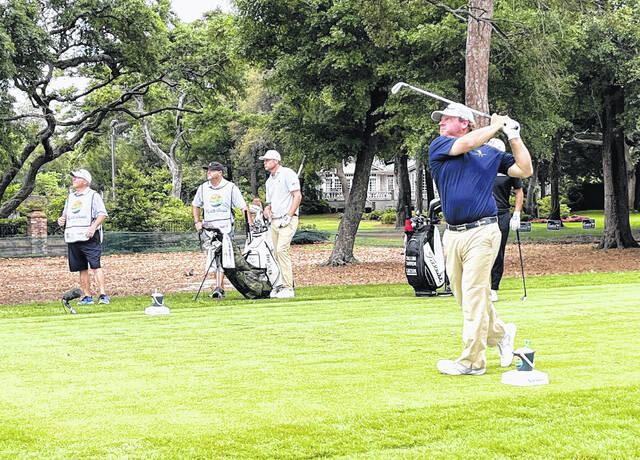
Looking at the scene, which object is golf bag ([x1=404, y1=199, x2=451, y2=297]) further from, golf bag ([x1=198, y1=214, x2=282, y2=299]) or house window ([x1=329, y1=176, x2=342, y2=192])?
house window ([x1=329, y1=176, x2=342, y2=192])

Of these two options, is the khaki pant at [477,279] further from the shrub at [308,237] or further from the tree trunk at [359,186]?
the shrub at [308,237]

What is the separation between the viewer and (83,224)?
1291cm

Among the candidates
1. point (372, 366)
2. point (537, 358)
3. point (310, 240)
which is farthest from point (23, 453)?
point (310, 240)

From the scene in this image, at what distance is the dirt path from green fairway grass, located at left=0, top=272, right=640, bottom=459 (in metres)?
9.46

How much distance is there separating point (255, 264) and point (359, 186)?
1064cm

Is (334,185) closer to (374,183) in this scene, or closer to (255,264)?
(374,183)

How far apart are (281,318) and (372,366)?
3.86 meters

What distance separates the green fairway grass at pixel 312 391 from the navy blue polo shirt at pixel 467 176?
1.18 metres

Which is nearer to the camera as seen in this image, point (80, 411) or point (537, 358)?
point (80, 411)

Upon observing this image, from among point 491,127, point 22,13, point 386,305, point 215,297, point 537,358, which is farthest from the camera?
point 22,13

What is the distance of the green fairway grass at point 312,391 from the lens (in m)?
4.20

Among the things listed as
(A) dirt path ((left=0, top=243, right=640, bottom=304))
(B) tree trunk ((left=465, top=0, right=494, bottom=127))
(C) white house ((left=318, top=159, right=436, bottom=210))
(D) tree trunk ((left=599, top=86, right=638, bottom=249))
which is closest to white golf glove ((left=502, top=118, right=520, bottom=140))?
(B) tree trunk ((left=465, top=0, right=494, bottom=127))

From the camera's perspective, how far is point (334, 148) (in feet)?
74.9

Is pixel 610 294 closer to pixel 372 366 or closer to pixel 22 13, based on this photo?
pixel 372 366
